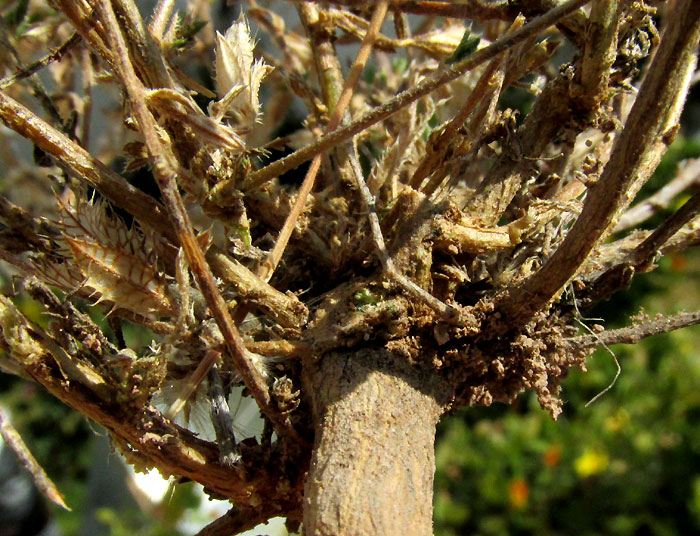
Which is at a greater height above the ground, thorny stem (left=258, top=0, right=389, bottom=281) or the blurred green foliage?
the blurred green foliage

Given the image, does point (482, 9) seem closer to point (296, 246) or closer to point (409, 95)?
point (409, 95)

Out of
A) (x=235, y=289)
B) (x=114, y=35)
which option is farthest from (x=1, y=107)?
(x=235, y=289)

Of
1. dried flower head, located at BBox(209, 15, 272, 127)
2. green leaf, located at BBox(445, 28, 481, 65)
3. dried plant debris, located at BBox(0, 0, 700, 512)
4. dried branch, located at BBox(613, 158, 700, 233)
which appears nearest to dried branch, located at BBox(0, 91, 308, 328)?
dried plant debris, located at BBox(0, 0, 700, 512)

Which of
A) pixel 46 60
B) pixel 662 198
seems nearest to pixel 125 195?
pixel 46 60

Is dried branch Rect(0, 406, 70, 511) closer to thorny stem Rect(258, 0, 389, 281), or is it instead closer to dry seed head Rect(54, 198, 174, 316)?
dry seed head Rect(54, 198, 174, 316)

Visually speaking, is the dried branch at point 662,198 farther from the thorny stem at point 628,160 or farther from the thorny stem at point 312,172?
the thorny stem at point 312,172

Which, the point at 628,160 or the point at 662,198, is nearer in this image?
the point at 628,160

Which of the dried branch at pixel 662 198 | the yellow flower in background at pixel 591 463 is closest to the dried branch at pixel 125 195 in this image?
the dried branch at pixel 662 198
